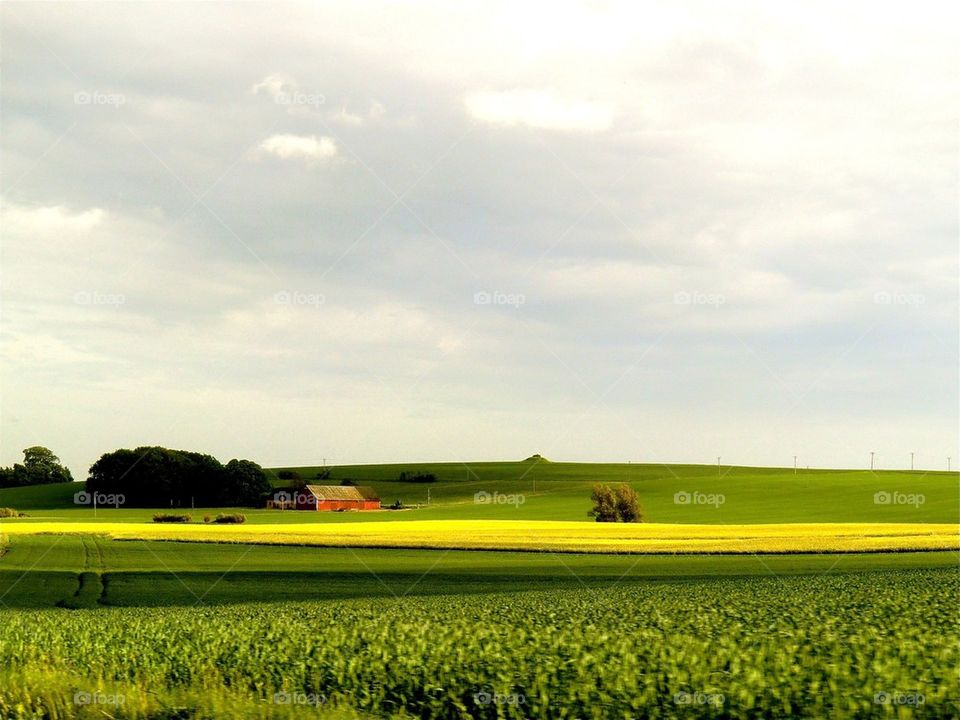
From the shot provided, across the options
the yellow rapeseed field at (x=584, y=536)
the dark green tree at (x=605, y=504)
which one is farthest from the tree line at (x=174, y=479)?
the dark green tree at (x=605, y=504)

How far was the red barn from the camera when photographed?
464 feet

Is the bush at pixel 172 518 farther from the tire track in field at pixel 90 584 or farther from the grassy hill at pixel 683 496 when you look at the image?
the tire track in field at pixel 90 584

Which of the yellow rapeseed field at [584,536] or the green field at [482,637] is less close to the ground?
the green field at [482,637]

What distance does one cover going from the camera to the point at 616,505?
107m

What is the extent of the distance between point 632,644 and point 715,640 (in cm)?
163

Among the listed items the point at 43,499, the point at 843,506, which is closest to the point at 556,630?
the point at 843,506

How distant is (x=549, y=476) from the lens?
185 m

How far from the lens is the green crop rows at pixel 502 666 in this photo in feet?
42.3

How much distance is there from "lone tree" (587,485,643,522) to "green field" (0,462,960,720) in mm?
53803

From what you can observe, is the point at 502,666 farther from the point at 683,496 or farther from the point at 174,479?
the point at 174,479

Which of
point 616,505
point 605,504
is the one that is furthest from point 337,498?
point 616,505

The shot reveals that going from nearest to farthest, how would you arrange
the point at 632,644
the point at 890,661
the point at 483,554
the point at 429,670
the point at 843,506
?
the point at 890,661, the point at 429,670, the point at 632,644, the point at 483,554, the point at 843,506

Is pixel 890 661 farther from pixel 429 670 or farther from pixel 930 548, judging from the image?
pixel 930 548

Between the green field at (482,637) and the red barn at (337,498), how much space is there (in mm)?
89095
